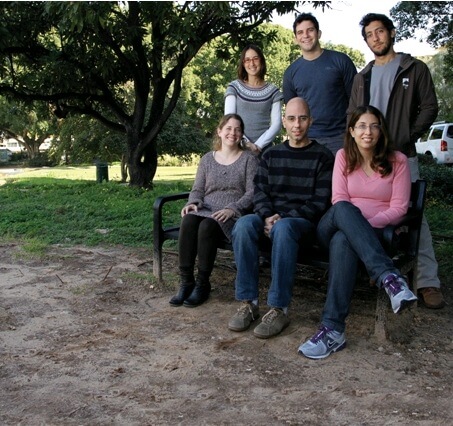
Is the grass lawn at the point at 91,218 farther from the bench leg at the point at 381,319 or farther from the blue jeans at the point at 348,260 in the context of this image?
the blue jeans at the point at 348,260

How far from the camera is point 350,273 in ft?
11.7

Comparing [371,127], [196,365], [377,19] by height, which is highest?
[377,19]

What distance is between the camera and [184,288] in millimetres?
4469

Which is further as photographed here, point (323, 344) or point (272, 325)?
point (272, 325)

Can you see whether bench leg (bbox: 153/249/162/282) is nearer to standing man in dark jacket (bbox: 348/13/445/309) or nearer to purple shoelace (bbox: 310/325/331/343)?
purple shoelace (bbox: 310/325/331/343)

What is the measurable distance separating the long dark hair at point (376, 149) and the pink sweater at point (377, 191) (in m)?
0.04

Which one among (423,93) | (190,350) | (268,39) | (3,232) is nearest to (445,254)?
(423,93)

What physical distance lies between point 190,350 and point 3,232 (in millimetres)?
4373

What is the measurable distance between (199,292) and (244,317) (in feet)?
2.07

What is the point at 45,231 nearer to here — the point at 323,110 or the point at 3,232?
the point at 3,232

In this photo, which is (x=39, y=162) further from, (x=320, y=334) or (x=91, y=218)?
(x=320, y=334)

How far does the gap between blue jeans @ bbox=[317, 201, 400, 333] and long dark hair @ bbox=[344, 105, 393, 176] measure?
39 cm

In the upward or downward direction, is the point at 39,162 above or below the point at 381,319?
below

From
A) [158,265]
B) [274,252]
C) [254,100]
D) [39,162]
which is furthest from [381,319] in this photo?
[39,162]
